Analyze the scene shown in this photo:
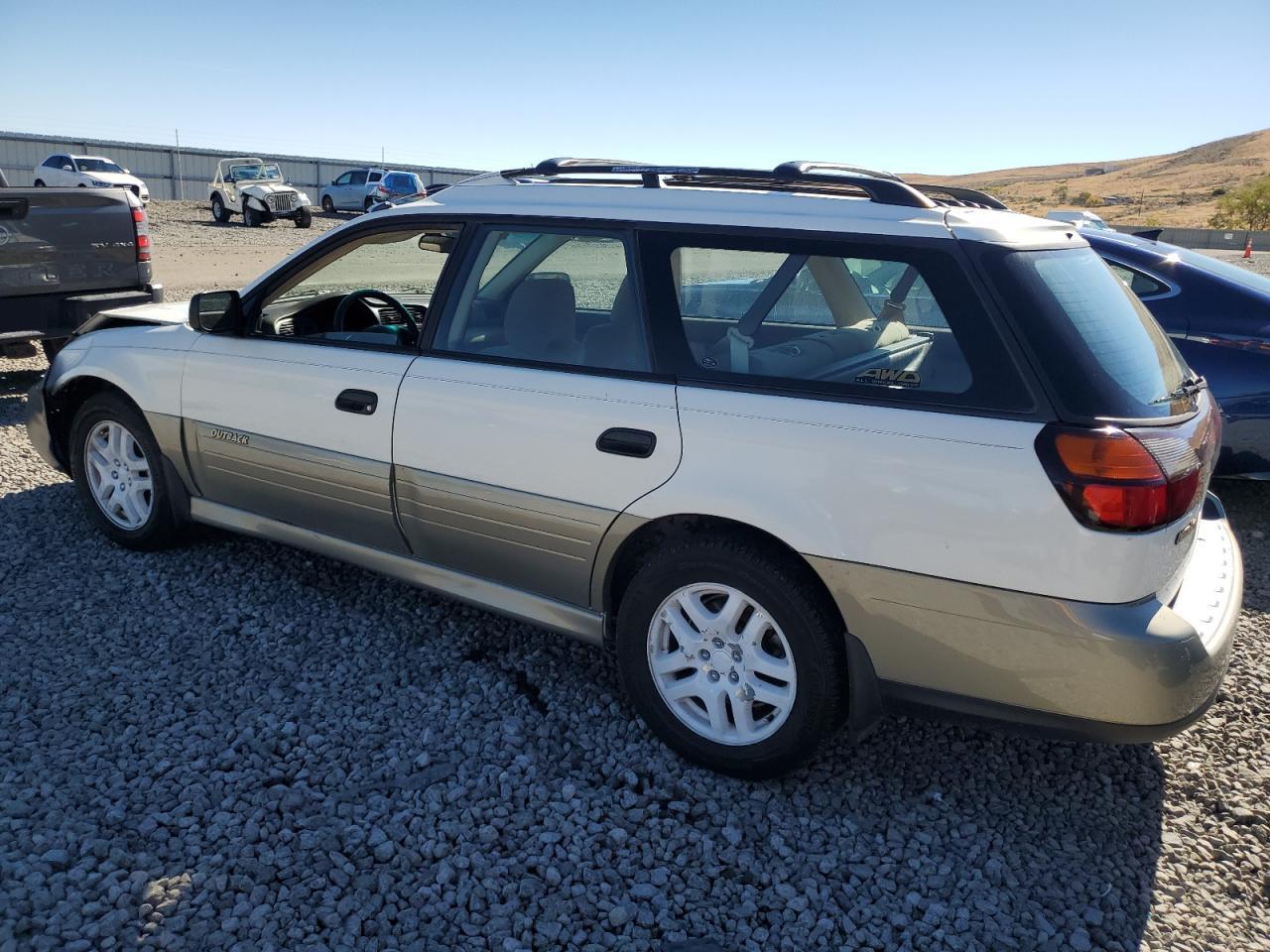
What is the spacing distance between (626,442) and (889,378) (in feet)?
2.69

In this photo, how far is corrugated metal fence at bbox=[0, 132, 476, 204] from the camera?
127 ft

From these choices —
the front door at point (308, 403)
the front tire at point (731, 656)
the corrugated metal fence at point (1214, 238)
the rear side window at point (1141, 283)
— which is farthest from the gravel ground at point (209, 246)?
the corrugated metal fence at point (1214, 238)

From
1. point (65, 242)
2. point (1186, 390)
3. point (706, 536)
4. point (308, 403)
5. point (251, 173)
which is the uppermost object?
point (251, 173)

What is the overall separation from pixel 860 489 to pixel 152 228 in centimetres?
2752

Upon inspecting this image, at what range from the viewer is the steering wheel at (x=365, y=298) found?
4539mm

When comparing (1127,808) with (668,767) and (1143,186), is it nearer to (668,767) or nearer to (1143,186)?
(668,767)

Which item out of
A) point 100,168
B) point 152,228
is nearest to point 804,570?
point 152,228

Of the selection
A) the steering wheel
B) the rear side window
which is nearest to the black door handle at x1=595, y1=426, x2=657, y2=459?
the steering wheel

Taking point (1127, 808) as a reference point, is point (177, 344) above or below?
above

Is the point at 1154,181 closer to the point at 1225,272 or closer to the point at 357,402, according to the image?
the point at 1225,272

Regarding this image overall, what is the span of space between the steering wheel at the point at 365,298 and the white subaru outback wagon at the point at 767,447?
257 millimetres

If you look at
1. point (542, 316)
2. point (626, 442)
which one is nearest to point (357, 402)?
point (542, 316)

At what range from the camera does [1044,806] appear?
3160 mm

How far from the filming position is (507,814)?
3.00 metres
